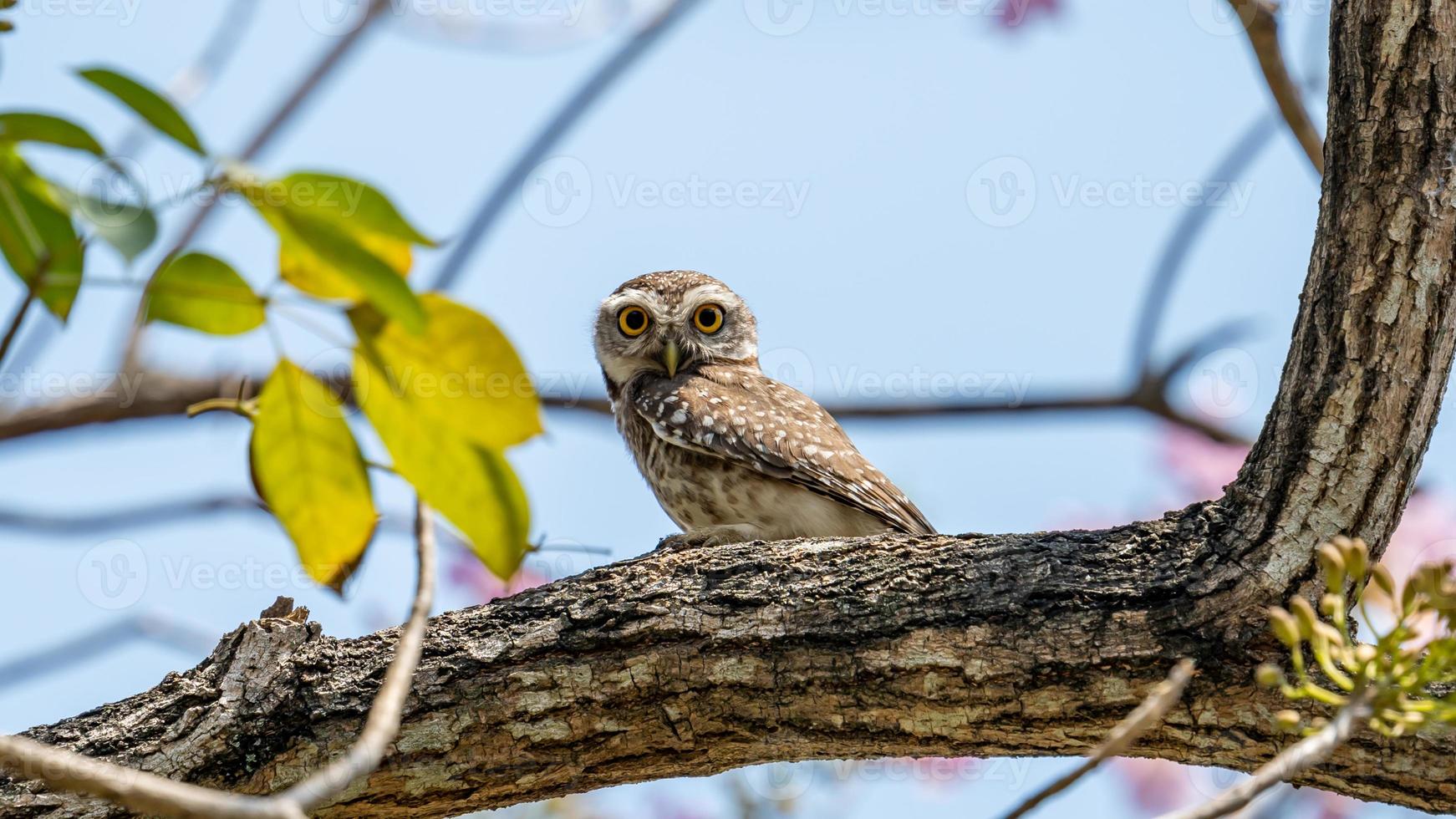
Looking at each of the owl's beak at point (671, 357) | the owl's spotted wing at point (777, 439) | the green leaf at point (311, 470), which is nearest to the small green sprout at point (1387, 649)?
the green leaf at point (311, 470)

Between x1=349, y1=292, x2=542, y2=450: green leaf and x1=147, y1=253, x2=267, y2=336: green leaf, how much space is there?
0.41 feet

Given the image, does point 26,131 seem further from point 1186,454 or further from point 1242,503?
point 1186,454

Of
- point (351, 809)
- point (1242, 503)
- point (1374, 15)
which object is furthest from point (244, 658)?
point (1374, 15)

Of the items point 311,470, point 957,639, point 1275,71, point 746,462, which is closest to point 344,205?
point 311,470

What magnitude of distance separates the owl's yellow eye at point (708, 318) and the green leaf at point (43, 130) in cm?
533

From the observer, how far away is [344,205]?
1.34 meters

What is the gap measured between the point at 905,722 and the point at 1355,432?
4.39ft

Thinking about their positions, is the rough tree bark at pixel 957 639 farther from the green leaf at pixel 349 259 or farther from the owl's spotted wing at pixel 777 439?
the green leaf at pixel 349 259

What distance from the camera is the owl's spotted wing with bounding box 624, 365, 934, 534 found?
17.0 feet

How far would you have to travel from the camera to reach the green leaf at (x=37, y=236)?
134 cm

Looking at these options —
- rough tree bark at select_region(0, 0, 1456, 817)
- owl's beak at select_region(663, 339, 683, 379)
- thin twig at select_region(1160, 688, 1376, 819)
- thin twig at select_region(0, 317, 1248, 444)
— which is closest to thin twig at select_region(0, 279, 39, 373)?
thin twig at select_region(1160, 688, 1376, 819)

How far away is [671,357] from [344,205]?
5.05 metres

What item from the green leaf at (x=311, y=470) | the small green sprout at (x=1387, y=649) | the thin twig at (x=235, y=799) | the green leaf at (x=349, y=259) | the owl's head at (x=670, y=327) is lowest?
the thin twig at (x=235, y=799)

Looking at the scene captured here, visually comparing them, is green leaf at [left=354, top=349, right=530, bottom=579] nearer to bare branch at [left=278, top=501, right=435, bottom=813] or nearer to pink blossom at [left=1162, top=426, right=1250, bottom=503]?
bare branch at [left=278, top=501, right=435, bottom=813]
